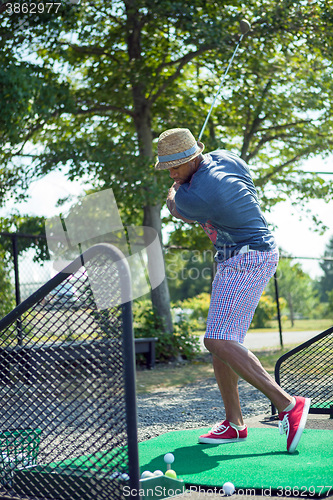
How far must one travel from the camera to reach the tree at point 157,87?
9.82 metres

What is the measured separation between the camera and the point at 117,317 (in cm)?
229

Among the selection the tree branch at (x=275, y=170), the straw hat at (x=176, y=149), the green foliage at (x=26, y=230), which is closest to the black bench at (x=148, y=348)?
the green foliage at (x=26, y=230)

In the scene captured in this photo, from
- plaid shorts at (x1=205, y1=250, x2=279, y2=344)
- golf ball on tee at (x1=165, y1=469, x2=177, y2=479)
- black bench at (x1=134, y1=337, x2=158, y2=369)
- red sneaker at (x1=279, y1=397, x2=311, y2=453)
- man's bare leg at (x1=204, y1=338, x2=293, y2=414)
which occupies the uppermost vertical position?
plaid shorts at (x1=205, y1=250, x2=279, y2=344)

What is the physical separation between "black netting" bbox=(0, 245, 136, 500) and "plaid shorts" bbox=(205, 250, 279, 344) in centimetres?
106

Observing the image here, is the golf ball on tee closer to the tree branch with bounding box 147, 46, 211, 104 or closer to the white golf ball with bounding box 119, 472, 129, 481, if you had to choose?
the white golf ball with bounding box 119, 472, 129, 481

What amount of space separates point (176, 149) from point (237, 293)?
3.14 feet

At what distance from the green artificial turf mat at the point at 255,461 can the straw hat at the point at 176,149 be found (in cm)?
175

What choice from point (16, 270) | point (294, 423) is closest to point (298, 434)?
point (294, 423)

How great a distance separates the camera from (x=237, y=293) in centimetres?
344

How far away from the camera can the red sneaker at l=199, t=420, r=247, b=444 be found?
3.67m

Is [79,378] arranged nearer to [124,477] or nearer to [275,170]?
[124,477]

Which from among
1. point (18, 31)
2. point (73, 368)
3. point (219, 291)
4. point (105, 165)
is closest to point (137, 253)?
point (105, 165)

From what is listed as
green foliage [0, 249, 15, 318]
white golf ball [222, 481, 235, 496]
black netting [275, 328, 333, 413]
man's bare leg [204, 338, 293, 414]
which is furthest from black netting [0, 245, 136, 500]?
green foliage [0, 249, 15, 318]

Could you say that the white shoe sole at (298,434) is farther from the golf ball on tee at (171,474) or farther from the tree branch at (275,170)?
the tree branch at (275,170)
